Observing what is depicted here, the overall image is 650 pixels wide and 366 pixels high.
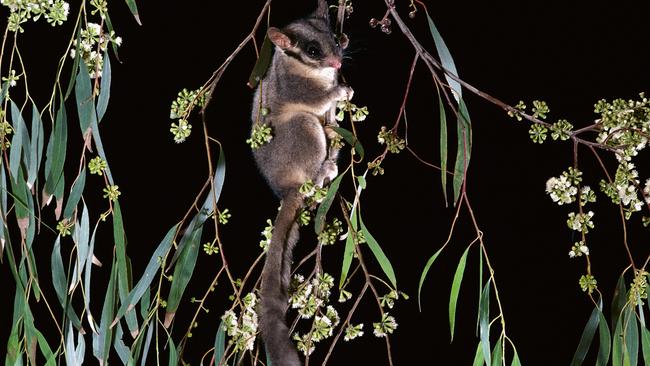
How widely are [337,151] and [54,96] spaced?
2.73ft

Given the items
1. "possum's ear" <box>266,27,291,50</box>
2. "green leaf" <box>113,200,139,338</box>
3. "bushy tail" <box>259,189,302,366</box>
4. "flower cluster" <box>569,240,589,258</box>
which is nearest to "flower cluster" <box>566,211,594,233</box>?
"flower cluster" <box>569,240,589,258</box>

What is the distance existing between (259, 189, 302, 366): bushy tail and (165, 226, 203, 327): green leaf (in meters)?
0.17

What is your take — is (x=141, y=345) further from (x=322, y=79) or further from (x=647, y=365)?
(x=647, y=365)

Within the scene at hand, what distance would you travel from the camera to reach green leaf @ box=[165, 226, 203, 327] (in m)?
2.12

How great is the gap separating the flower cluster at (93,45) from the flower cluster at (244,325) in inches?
24.5

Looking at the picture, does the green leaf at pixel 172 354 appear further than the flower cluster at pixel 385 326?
Yes

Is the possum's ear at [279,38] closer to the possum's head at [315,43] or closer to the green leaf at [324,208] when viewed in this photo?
the possum's head at [315,43]

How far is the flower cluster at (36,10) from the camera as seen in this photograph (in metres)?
1.96

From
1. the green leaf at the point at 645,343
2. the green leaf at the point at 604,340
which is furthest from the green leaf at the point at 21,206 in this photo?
the green leaf at the point at 645,343

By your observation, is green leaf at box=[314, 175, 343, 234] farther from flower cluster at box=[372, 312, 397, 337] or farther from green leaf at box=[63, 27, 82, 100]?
green leaf at box=[63, 27, 82, 100]

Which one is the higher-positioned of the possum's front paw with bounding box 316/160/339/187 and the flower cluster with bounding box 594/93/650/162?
the flower cluster with bounding box 594/93/650/162

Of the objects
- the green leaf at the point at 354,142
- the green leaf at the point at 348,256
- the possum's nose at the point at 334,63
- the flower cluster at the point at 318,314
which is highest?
the possum's nose at the point at 334,63

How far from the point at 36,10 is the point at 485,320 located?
→ 1.20 metres

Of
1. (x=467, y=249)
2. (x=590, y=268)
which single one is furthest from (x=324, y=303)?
(x=590, y=268)
